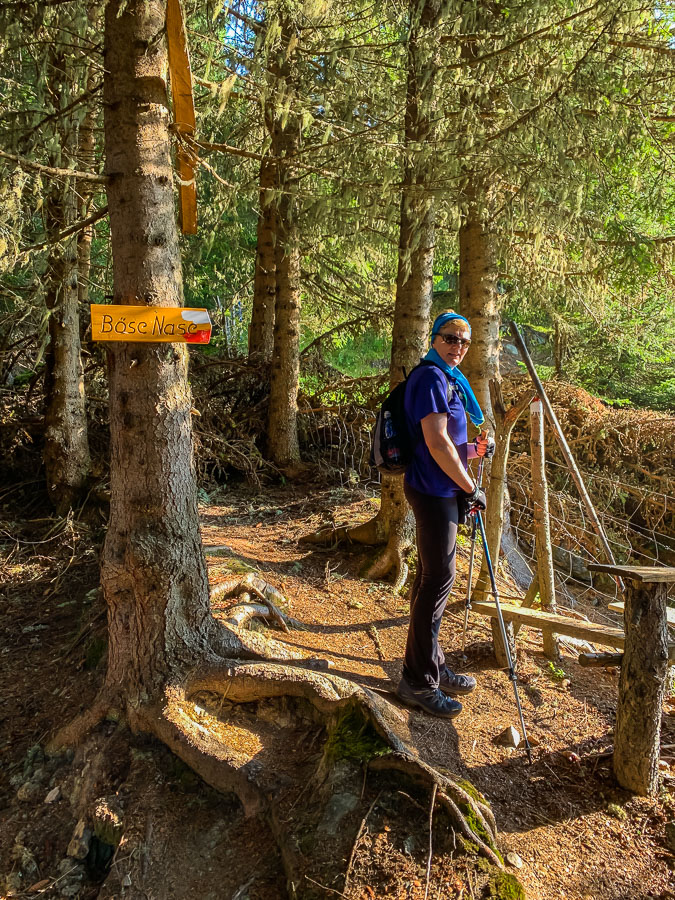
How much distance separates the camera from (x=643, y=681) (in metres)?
3.15

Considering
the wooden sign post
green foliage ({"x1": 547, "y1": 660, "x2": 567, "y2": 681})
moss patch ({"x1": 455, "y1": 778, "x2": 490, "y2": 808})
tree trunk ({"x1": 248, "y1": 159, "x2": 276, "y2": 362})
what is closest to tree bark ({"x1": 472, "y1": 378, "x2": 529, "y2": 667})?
green foliage ({"x1": 547, "y1": 660, "x2": 567, "y2": 681})

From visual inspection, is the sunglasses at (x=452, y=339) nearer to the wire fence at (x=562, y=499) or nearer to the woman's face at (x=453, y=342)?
the woman's face at (x=453, y=342)

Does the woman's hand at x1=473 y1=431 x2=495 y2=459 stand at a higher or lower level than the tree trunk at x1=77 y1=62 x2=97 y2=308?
lower

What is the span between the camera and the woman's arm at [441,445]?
3.38 meters

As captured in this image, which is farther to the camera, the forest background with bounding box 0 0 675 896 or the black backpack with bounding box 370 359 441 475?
the black backpack with bounding box 370 359 441 475

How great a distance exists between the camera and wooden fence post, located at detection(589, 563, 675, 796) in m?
3.13

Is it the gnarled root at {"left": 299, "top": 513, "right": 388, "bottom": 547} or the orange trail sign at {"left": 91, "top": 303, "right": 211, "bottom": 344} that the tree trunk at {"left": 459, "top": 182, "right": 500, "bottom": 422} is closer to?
the gnarled root at {"left": 299, "top": 513, "right": 388, "bottom": 547}

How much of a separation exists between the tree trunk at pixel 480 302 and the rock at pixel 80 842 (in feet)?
17.8

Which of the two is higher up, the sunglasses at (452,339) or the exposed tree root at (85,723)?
the sunglasses at (452,339)

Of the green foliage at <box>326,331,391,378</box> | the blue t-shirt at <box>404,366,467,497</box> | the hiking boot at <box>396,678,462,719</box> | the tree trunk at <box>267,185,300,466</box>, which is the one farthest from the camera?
the green foliage at <box>326,331,391,378</box>

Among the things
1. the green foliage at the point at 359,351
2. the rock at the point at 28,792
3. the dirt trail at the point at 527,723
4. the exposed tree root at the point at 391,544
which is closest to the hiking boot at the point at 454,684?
the dirt trail at the point at 527,723

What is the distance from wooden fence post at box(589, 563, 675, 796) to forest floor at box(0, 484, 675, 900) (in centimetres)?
15

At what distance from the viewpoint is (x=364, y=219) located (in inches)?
227

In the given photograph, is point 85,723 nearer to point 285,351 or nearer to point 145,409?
point 145,409
